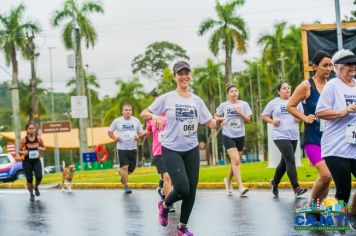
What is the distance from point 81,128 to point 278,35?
33215 mm

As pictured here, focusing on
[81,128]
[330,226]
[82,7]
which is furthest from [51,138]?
[330,226]

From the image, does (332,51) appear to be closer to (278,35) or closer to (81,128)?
(81,128)

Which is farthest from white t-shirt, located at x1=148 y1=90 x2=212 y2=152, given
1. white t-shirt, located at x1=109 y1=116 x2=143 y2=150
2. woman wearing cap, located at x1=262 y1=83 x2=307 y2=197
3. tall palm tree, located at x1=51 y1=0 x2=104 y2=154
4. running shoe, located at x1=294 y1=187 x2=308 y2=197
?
tall palm tree, located at x1=51 y1=0 x2=104 y2=154

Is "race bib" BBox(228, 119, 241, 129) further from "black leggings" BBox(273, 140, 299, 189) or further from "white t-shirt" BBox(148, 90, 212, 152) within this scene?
"white t-shirt" BBox(148, 90, 212, 152)

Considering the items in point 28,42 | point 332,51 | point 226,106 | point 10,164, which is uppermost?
point 28,42

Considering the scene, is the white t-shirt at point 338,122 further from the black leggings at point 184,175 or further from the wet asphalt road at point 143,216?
the black leggings at point 184,175

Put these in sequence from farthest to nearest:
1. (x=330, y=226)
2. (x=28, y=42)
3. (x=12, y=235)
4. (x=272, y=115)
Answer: (x=28, y=42) < (x=272, y=115) < (x=12, y=235) < (x=330, y=226)

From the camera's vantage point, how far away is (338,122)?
667cm

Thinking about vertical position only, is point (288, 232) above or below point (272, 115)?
below

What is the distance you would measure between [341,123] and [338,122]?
0.10 feet

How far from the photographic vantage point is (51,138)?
7162 centimetres

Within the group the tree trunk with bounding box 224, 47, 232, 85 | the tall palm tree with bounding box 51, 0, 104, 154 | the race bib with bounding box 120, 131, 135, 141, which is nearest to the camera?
the race bib with bounding box 120, 131, 135, 141

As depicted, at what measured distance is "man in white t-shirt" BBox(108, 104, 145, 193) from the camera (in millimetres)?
14844

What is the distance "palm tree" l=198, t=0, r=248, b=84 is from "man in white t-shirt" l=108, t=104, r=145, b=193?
1591 inches
